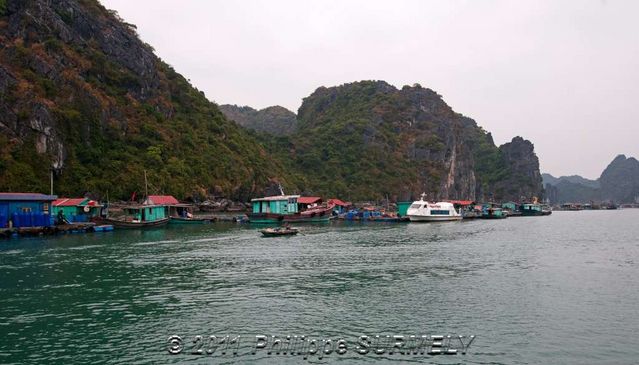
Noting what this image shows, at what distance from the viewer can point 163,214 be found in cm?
7425

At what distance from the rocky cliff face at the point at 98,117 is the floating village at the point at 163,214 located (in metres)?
6.74

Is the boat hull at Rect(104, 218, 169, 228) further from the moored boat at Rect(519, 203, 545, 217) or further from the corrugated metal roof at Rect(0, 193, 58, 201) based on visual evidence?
the moored boat at Rect(519, 203, 545, 217)

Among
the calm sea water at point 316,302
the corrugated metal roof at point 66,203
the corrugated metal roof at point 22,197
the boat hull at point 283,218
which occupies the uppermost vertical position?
the corrugated metal roof at point 22,197

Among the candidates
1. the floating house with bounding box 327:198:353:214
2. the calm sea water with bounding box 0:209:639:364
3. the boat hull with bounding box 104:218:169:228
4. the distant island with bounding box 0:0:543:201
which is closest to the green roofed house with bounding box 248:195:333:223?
the boat hull with bounding box 104:218:169:228

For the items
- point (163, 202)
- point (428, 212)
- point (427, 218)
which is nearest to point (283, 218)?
point (163, 202)

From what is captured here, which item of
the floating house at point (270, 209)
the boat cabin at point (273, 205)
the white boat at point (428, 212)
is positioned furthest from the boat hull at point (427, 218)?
the boat cabin at point (273, 205)

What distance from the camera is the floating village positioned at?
55031 millimetres

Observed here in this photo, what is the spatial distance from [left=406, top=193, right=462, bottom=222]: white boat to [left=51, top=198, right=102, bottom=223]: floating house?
2156 inches

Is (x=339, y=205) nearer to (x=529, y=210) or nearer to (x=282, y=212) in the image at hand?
(x=282, y=212)

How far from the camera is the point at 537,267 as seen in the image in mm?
32531

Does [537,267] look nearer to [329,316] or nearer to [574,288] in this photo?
[574,288]

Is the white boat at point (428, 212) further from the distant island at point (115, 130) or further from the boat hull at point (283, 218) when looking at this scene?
the distant island at point (115, 130)

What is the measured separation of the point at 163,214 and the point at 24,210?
21521 millimetres

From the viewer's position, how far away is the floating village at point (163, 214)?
181 feet
